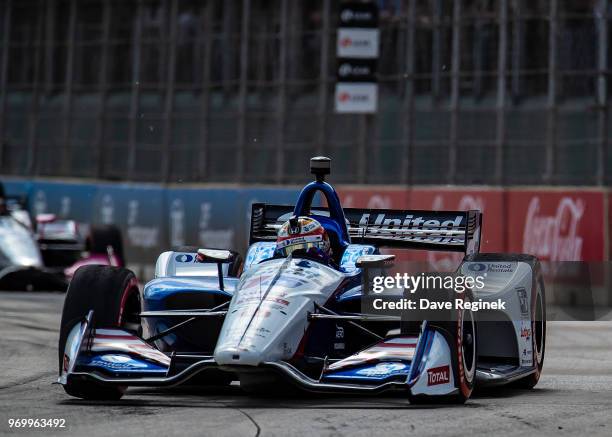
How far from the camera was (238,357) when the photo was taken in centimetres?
873

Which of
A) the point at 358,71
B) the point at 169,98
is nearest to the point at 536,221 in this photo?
the point at 358,71

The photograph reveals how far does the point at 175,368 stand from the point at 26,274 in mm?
11893

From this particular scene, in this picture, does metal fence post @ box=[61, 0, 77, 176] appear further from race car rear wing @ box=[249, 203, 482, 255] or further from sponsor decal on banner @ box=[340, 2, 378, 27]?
race car rear wing @ box=[249, 203, 482, 255]

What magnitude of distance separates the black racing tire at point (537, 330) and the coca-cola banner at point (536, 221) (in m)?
8.69

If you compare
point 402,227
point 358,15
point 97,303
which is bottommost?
point 97,303

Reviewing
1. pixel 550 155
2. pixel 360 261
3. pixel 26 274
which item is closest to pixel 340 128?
pixel 550 155

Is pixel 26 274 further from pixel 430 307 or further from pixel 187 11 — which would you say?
pixel 430 307

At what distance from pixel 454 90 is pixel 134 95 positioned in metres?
7.42

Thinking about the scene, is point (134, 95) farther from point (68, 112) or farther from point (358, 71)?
point (358, 71)

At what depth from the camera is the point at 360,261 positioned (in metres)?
9.64

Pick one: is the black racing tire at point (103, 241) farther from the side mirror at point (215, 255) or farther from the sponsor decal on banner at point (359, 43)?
the side mirror at point (215, 255)

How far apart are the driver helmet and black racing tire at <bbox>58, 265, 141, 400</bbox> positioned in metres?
1.08

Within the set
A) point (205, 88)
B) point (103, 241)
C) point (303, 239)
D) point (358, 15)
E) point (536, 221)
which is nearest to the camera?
point (303, 239)

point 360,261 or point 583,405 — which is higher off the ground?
point 360,261
